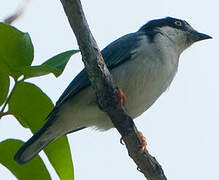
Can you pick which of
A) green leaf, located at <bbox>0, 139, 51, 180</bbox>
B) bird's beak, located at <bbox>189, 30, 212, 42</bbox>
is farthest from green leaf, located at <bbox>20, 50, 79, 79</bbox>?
bird's beak, located at <bbox>189, 30, 212, 42</bbox>

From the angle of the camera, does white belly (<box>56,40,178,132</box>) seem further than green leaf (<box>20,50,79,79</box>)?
Yes

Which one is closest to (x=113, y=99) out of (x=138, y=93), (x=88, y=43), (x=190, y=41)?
(x=88, y=43)

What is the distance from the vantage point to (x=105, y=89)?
2.93 metres

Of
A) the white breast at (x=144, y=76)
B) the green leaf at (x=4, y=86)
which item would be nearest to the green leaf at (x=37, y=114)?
the green leaf at (x=4, y=86)

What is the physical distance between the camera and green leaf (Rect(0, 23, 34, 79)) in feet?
7.16

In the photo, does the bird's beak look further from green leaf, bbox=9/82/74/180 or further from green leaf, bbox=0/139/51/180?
green leaf, bbox=0/139/51/180

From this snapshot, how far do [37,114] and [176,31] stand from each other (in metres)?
3.33

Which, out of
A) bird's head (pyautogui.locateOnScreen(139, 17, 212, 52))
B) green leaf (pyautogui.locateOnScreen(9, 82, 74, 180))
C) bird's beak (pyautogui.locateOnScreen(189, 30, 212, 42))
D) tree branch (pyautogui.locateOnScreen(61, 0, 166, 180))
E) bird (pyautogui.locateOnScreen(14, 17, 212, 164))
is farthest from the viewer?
bird's beak (pyautogui.locateOnScreen(189, 30, 212, 42))

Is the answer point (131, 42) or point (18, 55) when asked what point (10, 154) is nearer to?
point (18, 55)

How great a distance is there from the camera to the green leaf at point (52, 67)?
2152mm

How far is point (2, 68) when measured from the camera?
2.17 metres

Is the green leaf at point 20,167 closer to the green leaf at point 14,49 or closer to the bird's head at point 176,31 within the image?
the green leaf at point 14,49

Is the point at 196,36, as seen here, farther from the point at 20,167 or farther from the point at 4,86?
the point at 4,86

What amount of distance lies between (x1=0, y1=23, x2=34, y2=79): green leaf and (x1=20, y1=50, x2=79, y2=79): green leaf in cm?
5
